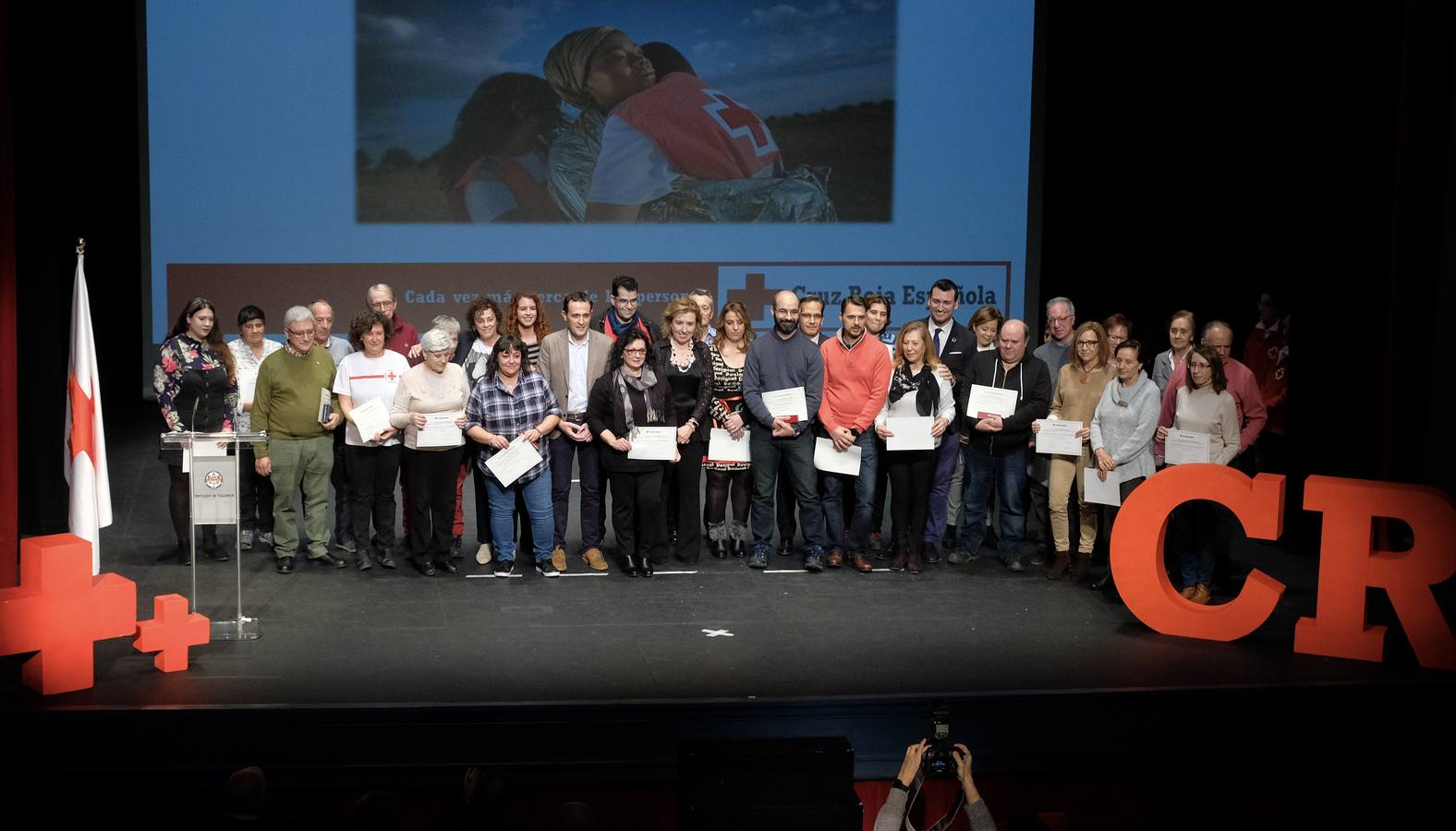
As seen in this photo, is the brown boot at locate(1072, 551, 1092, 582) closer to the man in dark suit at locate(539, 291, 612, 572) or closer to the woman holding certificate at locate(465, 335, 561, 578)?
the man in dark suit at locate(539, 291, 612, 572)

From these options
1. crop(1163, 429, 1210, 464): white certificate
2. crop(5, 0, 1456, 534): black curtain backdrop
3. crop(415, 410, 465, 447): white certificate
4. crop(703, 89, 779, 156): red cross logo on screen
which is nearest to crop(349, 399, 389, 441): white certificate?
crop(415, 410, 465, 447): white certificate

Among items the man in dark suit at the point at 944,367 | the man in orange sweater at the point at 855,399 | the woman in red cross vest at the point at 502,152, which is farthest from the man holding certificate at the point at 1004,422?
the woman in red cross vest at the point at 502,152

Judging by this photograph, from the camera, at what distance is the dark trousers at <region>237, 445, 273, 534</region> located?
20.8ft

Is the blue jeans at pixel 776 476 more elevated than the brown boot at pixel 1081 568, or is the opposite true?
the blue jeans at pixel 776 476

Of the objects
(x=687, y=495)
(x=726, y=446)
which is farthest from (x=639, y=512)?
(x=726, y=446)

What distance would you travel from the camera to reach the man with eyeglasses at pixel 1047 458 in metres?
6.18

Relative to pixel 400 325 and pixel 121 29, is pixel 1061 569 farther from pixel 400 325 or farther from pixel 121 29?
pixel 121 29

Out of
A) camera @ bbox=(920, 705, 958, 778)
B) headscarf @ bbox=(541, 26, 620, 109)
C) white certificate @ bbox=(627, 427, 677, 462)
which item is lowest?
camera @ bbox=(920, 705, 958, 778)

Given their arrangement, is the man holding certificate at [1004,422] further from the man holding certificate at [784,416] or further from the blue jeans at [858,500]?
the man holding certificate at [784,416]

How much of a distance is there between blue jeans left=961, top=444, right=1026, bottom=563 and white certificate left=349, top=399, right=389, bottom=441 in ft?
9.59

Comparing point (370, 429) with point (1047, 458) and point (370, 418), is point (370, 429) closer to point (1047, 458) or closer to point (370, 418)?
point (370, 418)

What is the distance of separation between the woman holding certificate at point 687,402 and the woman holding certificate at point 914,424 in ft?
2.90

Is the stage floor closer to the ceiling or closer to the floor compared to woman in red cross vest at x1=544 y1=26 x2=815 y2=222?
closer to the floor

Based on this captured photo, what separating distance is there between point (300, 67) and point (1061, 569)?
17.6ft
